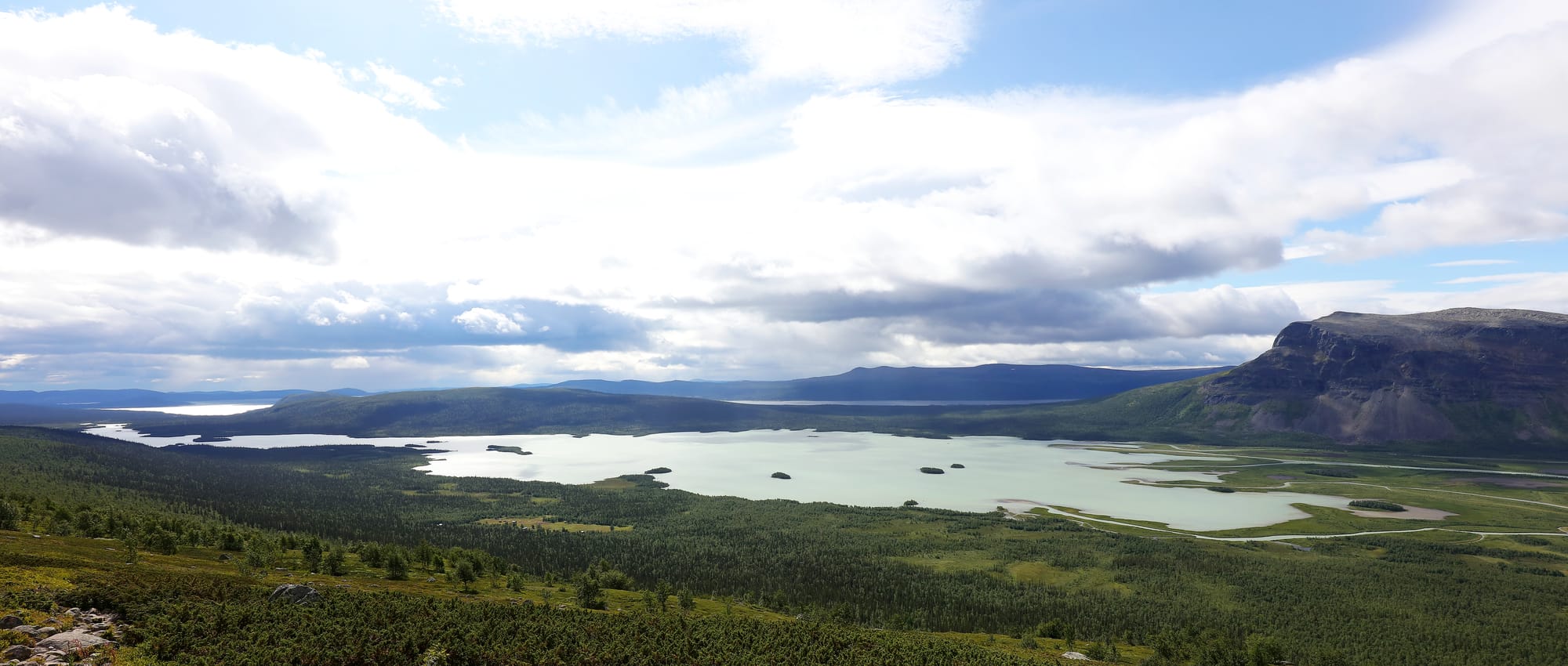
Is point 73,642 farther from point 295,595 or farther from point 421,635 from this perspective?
point 421,635

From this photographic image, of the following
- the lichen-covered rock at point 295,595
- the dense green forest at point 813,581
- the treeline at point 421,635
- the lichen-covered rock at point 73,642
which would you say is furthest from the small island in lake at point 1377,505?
the lichen-covered rock at point 73,642

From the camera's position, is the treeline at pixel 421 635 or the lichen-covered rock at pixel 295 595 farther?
the lichen-covered rock at pixel 295 595

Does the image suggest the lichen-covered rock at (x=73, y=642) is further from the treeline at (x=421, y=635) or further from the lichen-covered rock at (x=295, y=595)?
the lichen-covered rock at (x=295, y=595)

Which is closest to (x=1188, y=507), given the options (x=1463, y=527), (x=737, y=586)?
(x=1463, y=527)

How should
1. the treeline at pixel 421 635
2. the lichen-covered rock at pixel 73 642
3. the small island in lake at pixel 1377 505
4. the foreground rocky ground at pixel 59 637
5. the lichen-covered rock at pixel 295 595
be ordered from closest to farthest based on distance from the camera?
1. the foreground rocky ground at pixel 59 637
2. the lichen-covered rock at pixel 73 642
3. the treeline at pixel 421 635
4. the lichen-covered rock at pixel 295 595
5. the small island in lake at pixel 1377 505

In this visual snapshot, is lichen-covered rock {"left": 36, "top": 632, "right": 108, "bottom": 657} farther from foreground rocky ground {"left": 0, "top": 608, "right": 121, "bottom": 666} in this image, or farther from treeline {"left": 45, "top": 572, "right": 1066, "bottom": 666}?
treeline {"left": 45, "top": 572, "right": 1066, "bottom": 666}

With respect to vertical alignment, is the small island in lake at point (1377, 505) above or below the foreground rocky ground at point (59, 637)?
below

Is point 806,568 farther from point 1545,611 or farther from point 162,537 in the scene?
point 1545,611

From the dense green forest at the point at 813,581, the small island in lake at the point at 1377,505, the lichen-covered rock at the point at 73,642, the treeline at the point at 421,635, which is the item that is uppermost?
the lichen-covered rock at the point at 73,642
